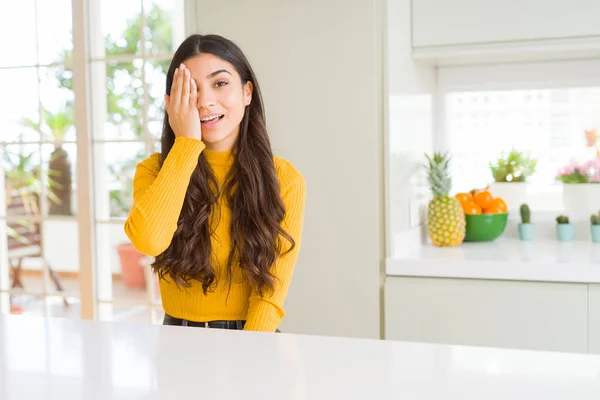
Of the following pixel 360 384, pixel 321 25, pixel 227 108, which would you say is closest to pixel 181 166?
pixel 227 108

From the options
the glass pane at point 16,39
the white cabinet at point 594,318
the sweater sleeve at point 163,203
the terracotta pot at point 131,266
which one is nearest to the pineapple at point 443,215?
the white cabinet at point 594,318

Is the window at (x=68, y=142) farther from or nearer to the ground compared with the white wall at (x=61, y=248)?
farther from the ground

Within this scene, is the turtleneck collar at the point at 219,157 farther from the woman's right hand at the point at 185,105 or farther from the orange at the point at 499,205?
the orange at the point at 499,205

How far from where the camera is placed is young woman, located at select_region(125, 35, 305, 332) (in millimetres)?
1597

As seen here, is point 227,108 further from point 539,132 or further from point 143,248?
point 539,132

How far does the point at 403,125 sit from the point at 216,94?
1.08 m

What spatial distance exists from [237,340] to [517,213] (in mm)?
2247

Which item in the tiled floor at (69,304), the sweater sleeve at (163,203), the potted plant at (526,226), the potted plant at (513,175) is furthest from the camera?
the tiled floor at (69,304)

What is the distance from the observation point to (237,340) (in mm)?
1062

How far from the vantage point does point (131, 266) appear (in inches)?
360

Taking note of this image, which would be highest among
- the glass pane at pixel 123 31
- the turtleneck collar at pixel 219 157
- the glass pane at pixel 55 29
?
the glass pane at pixel 123 31

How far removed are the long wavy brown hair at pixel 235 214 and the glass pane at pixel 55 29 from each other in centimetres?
487

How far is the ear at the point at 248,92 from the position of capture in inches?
67.4

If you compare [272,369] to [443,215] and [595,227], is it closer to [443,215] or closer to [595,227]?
[443,215]
